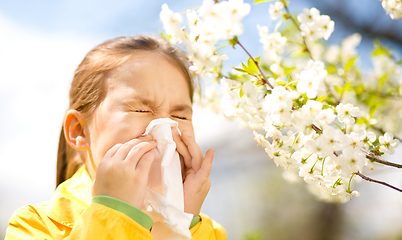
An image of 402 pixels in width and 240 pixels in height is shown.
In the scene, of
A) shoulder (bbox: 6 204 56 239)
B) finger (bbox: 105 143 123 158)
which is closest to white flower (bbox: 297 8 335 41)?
finger (bbox: 105 143 123 158)

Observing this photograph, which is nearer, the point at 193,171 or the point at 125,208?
the point at 125,208

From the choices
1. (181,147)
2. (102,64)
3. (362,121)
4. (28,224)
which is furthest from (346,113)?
(28,224)

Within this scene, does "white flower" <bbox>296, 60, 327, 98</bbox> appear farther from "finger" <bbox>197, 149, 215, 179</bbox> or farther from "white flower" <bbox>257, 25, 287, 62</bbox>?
"finger" <bbox>197, 149, 215, 179</bbox>

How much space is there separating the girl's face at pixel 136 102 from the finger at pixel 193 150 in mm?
39

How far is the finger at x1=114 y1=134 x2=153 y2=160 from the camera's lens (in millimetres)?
794

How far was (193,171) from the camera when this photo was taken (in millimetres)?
983

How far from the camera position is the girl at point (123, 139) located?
747 mm

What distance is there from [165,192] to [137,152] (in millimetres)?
150

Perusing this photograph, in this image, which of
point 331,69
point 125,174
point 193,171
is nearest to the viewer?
point 125,174

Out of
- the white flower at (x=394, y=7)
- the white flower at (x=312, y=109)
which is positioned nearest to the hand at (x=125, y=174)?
the white flower at (x=312, y=109)

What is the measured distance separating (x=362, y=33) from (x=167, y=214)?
1790mm

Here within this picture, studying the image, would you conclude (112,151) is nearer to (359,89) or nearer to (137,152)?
(137,152)

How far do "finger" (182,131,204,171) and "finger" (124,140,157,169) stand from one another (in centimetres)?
15

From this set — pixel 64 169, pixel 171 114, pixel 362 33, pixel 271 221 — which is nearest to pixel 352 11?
pixel 362 33
